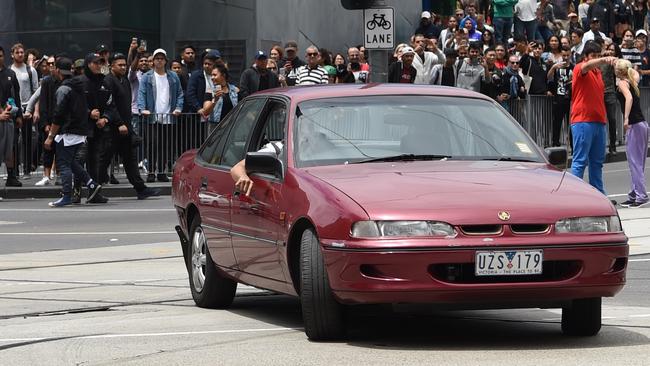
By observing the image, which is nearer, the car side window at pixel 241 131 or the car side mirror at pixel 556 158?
the car side mirror at pixel 556 158

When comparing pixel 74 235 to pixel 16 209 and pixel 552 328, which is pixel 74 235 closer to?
pixel 16 209

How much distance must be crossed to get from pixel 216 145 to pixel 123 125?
11448 mm

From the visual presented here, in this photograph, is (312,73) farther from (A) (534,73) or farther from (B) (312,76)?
(A) (534,73)

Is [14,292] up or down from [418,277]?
down

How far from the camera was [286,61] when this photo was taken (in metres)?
26.5

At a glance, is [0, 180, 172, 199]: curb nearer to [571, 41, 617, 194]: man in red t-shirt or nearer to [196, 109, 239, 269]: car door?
[571, 41, 617, 194]: man in red t-shirt

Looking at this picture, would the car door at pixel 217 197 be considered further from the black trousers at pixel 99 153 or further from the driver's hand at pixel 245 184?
the black trousers at pixel 99 153

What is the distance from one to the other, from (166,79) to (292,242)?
15.9 metres

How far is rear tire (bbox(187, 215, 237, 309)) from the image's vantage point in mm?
10648

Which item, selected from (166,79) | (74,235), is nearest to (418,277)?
(74,235)

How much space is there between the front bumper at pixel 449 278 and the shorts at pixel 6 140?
54.5 ft

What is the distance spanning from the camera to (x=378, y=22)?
17.5 meters

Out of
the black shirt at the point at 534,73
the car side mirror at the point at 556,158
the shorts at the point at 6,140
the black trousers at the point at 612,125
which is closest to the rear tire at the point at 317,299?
the car side mirror at the point at 556,158

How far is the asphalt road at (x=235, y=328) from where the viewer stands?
816 cm
